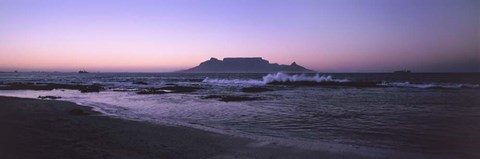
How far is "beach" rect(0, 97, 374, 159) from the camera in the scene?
7.93 metres

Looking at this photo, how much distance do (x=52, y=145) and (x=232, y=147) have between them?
4166 millimetres

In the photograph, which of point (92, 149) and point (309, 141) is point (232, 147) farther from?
point (92, 149)

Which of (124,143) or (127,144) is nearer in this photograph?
(127,144)

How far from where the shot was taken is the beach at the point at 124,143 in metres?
7.93

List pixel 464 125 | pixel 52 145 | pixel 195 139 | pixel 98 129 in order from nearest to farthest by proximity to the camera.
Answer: pixel 52 145 < pixel 195 139 < pixel 98 129 < pixel 464 125

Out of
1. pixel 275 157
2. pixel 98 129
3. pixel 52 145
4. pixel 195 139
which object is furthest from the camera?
pixel 98 129

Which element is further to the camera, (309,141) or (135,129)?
(135,129)

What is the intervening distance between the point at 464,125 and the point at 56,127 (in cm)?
1357

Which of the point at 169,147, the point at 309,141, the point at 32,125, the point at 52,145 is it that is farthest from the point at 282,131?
the point at 32,125

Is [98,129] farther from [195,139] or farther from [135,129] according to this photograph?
[195,139]

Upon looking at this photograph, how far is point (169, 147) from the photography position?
8828 mm

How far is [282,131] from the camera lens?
11.7 meters

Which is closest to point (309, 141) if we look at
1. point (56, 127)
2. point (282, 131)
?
point (282, 131)

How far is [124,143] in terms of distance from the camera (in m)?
9.16
